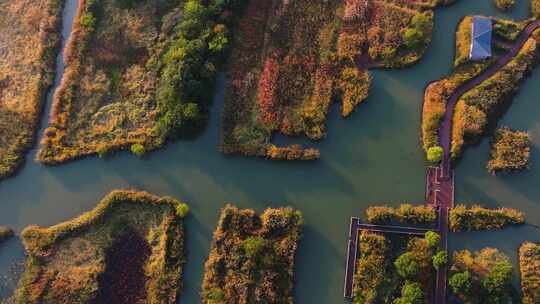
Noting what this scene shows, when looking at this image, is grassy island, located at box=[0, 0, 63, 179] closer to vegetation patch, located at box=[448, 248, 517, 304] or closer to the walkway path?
the walkway path

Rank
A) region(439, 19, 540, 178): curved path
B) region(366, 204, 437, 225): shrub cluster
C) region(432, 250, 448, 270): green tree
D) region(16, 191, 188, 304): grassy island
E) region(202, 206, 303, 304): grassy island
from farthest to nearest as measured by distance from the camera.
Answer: region(439, 19, 540, 178): curved path → region(366, 204, 437, 225): shrub cluster → region(16, 191, 188, 304): grassy island → region(202, 206, 303, 304): grassy island → region(432, 250, 448, 270): green tree

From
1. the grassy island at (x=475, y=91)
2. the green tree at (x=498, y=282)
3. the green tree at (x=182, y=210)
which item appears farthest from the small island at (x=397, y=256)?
the green tree at (x=182, y=210)

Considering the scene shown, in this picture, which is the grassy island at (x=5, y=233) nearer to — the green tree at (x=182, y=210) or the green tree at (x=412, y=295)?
the green tree at (x=182, y=210)

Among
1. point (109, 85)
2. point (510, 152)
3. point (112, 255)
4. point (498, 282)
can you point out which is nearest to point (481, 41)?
point (510, 152)

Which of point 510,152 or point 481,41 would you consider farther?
point 481,41

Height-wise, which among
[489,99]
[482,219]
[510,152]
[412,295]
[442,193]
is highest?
[489,99]

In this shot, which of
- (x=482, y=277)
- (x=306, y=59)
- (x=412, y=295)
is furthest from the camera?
(x=306, y=59)

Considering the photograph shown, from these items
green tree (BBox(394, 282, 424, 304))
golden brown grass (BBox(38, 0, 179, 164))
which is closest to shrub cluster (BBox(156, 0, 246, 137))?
golden brown grass (BBox(38, 0, 179, 164))

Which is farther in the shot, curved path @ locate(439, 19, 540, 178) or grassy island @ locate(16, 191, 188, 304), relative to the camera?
curved path @ locate(439, 19, 540, 178)

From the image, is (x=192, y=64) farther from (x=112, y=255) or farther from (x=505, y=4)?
(x=505, y=4)
